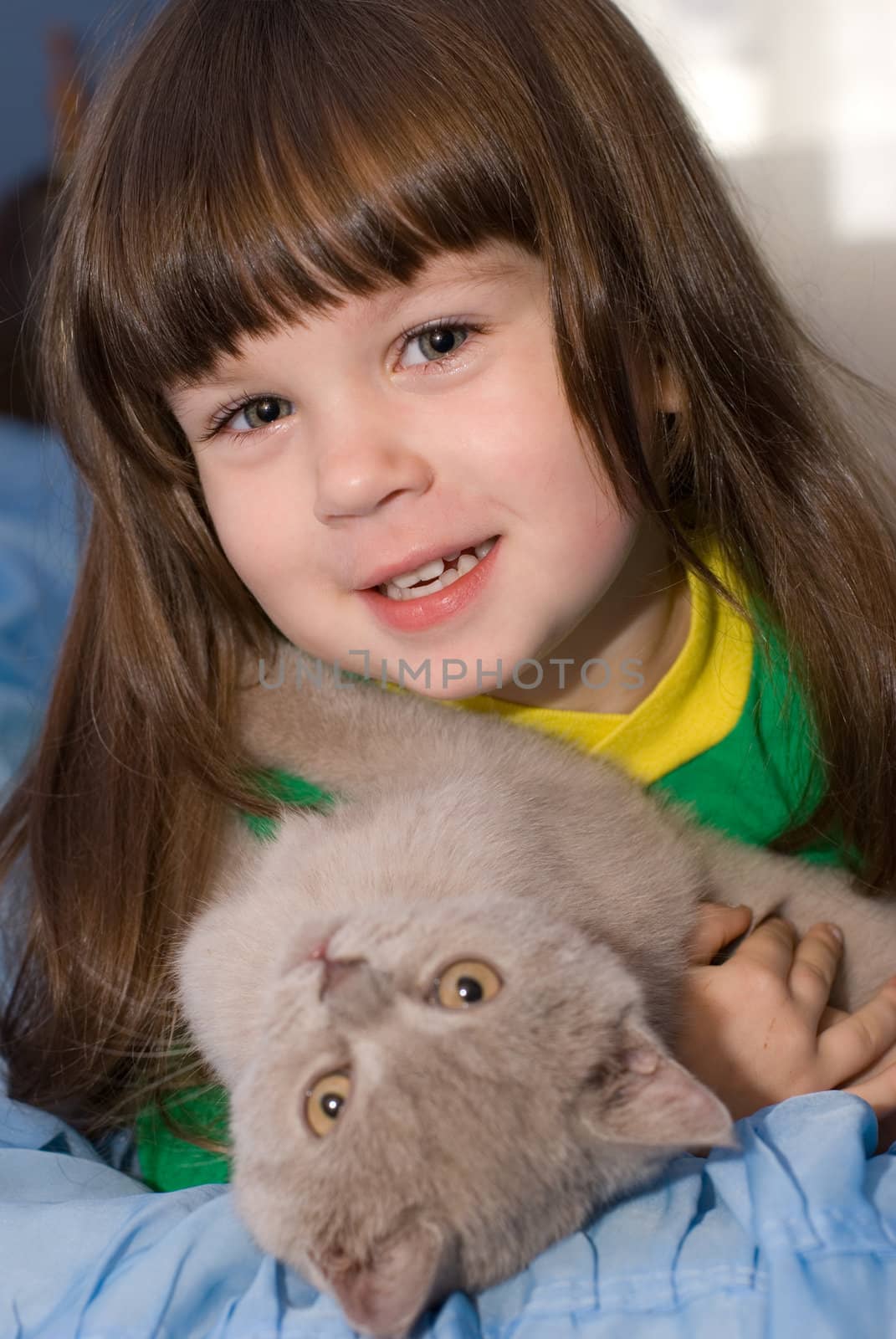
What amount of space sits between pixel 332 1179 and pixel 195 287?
66 cm

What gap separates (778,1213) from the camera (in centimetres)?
75

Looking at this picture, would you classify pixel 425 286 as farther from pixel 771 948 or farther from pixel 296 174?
pixel 771 948

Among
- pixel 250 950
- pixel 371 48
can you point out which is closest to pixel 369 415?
pixel 371 48

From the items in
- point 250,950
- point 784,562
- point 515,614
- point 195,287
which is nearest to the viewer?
point 250,950

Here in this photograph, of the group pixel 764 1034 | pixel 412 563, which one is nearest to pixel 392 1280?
pixel 764 1034

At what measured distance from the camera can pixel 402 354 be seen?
3.22 feet

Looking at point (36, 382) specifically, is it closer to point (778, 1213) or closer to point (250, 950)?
point (250, 950)

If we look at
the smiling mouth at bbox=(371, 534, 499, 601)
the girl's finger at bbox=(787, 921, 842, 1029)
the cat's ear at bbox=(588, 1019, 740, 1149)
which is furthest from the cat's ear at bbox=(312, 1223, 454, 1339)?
the smiling mouth at bbox=(371, 534, 499, 601)

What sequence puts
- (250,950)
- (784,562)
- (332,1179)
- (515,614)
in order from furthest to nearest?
(784,562)
(515,614)
(250,950)
(332,1179)

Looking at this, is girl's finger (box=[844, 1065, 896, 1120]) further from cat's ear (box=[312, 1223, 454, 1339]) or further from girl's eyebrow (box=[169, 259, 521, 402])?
girl's eyebrow (box=[169, 259, 521, 402])

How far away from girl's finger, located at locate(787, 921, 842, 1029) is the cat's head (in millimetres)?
300

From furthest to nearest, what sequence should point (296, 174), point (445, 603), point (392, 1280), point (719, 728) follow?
point (719, 728) < point (445, 603) < point (296, 174) < point (392, 1280)

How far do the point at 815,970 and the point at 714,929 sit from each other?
0.11 m

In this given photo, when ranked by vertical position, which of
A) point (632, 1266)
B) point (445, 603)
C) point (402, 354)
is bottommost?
point (632, 1266)
